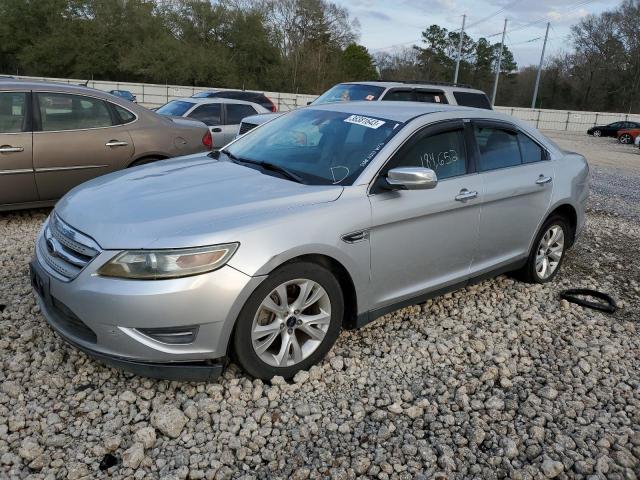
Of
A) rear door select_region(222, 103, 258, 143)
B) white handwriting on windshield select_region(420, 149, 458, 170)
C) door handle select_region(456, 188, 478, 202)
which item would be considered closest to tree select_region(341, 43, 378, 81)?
rear door select_region(222, 103, 258, 143)

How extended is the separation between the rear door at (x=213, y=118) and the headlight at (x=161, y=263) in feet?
26.3

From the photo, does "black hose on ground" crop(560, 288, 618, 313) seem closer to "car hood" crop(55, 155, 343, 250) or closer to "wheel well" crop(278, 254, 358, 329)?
"wheel well" crop(278, 254, 358, 329)

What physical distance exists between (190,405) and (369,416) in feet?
3.25

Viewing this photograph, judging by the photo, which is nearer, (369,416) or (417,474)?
(417,474)

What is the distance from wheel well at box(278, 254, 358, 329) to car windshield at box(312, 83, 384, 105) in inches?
259

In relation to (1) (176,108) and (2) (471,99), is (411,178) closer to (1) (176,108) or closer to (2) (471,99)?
(2) (471,99)

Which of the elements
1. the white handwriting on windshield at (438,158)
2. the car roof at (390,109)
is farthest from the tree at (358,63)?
the white handwriting on windshield at (438,158)

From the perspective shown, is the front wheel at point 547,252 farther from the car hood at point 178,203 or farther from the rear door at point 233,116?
the rear door at point 233,116

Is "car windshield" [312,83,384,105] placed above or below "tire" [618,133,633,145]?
above

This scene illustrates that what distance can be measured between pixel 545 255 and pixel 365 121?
7.62 ft

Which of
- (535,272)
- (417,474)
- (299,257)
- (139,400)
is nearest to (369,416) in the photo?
(417,474)

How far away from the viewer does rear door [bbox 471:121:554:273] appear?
4.21m

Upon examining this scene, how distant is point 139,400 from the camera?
301 centimetres

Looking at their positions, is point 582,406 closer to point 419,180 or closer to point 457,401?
point 457,401
